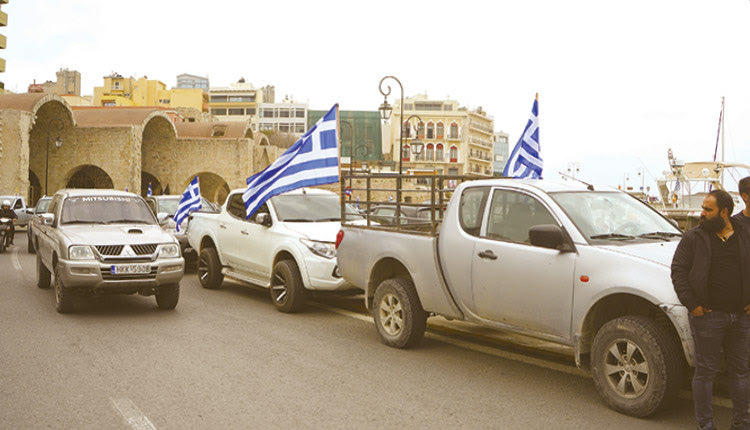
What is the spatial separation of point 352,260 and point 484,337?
1.78 metres

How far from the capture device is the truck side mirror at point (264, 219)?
10.5 m

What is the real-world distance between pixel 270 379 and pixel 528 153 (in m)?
9.85

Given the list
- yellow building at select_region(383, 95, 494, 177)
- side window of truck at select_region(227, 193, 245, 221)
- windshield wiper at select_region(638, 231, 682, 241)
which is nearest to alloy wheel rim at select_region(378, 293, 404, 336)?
windshield wiper at select_region(638, 231, 682, 241)

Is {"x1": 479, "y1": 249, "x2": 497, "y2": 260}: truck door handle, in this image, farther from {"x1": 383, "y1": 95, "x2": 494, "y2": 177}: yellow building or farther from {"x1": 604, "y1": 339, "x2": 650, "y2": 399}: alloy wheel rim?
{"x1": 383, "y1": 95, "x2": 494, "y2": 177}: yellow building

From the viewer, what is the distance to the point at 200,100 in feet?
369

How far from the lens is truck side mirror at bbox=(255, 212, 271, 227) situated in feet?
34.4

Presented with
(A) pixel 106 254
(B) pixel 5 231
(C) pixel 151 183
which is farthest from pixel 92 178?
(A) pixel 106 254

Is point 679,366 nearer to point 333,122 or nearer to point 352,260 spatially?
point 352,260

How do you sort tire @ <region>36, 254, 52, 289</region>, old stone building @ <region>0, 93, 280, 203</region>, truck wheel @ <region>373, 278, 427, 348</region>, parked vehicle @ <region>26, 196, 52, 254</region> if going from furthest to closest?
old stone building @ <region>0, 93, 280, 203</region>
tire @ <region>36, 254, 52, 289</region>
parked vehicle @ <region>26, 196, 52, 254</region>
truck wheel @ <region>373, 278, 427, 348</region>

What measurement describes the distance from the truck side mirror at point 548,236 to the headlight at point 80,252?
6224 mm

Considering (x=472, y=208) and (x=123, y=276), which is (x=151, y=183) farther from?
(x=472, y=208)

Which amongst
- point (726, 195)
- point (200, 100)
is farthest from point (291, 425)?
point (200, 100)

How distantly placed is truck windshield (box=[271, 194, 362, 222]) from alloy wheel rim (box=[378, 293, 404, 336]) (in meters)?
3.10

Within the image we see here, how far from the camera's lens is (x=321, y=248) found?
9625mm
